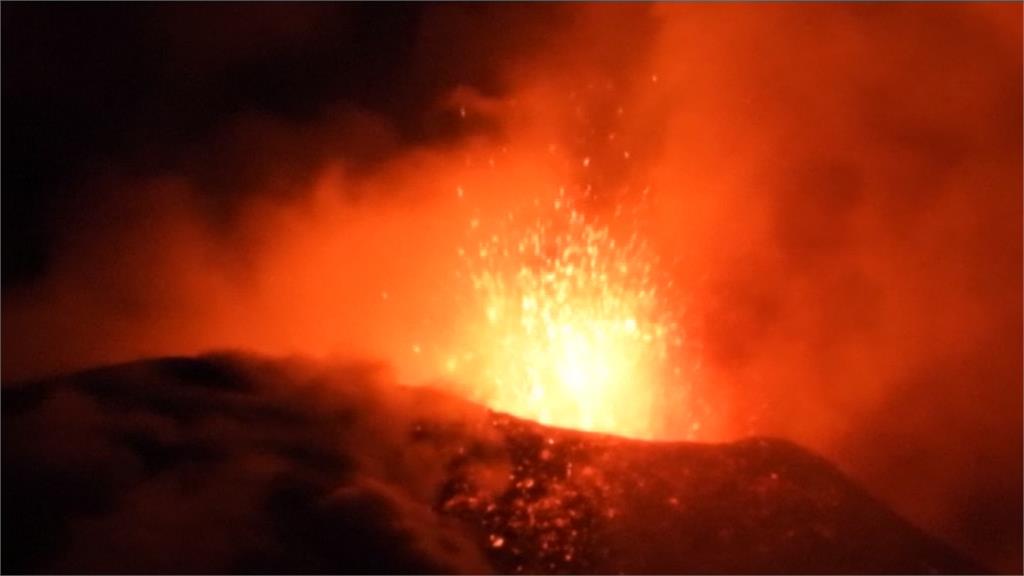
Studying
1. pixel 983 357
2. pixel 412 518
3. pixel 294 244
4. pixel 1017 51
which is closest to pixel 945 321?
pixel 983 357

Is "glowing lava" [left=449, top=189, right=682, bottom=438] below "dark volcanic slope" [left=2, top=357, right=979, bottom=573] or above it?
above

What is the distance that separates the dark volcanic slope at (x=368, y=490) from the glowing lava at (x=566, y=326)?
6.35ft

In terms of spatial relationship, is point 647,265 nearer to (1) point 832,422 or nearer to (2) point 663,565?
(1) point 832,422

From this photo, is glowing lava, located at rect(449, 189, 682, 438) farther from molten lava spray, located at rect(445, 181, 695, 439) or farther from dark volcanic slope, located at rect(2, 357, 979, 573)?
dark volcanic slope, located at rect(2, 357, 979, 573)

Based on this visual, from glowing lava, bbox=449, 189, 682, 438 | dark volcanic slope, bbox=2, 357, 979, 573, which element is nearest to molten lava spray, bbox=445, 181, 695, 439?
glowing lava, bbox=449, 189, 682, 438

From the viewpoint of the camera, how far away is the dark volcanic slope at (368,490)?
22.1 feet

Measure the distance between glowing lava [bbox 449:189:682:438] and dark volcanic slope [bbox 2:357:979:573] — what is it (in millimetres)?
1936

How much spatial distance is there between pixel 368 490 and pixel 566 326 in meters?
4.01

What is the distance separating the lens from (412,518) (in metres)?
7.07

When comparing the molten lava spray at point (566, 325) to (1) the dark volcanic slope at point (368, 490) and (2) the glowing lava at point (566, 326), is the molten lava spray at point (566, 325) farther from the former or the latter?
(1) the dark volcanic slope at point (368, 490)

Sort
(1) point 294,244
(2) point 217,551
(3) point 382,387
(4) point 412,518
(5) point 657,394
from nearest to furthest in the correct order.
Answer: (2) point 217,551, (4) point 412,518, (3) point 382,387, (5) point 657,394, (1) point 294,244

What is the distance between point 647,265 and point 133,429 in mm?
5511

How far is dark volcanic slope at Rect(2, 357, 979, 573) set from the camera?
265 inches

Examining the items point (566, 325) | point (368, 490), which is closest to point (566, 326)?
point (566, 325)
